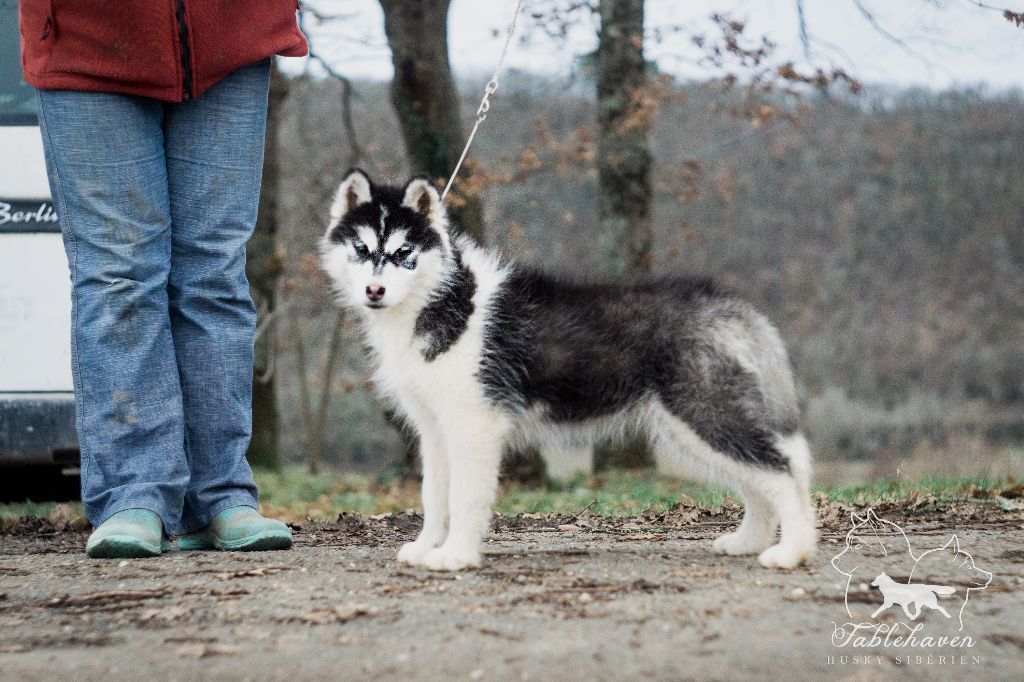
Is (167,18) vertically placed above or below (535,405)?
above

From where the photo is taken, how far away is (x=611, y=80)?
11617 millimetres

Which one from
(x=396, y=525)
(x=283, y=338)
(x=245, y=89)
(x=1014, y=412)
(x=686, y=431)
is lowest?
(x=1014, y=412)

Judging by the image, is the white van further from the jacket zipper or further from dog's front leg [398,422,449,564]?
dog's front leg [398,422,449,564]

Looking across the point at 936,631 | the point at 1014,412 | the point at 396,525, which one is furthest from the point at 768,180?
the point at 936,631

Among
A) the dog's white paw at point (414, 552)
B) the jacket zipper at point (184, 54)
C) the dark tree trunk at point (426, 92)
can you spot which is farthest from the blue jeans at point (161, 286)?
the dark tree trunk at point (426, 92)

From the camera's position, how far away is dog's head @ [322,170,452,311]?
4039mm

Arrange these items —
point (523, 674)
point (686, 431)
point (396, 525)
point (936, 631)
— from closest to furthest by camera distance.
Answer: point (523, 674) < point (936, 631) < point (686, 431) < point (396, 525)

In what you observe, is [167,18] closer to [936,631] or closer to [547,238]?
[936,631]

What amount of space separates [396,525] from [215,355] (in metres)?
1.51

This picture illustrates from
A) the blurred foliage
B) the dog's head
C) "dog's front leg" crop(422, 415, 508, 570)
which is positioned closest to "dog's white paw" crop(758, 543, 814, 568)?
"dog's front leg" crop(422, 415, 508, 570)

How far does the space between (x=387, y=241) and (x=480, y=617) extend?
1.60 meters

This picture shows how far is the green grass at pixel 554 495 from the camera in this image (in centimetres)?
607

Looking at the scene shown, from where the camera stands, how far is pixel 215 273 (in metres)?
4.32

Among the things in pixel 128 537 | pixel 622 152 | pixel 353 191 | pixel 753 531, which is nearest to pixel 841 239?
pixel 622 152
